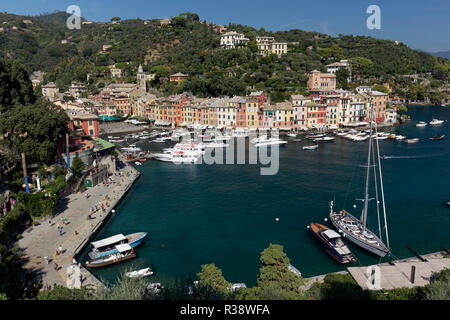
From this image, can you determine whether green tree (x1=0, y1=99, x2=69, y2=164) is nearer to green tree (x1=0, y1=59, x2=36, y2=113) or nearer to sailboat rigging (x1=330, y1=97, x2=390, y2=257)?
green tree (x1=0, y1=59, x2=36, y2=113)

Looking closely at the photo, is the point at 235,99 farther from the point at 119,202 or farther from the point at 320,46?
the point at 320,46

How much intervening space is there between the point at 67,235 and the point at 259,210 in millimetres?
11186

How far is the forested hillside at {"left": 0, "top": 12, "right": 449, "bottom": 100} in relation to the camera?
64.0 metres

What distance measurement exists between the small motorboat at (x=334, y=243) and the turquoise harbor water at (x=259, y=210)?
15.5 inches

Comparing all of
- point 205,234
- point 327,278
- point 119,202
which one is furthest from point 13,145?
point 327,278

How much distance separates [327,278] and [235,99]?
41.4 meters

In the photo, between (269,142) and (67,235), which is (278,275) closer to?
(67,235)

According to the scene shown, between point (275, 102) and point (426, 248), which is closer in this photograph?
point (426, 248)

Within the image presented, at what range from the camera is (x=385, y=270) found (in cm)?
1276

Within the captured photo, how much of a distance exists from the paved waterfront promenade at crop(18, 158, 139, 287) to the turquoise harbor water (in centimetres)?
85

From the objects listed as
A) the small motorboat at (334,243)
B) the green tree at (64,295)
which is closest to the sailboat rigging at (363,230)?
the small motorboat at (334,243)

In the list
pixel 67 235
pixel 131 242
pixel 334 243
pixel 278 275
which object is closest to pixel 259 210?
pixel 334 243

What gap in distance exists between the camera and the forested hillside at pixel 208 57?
210ft

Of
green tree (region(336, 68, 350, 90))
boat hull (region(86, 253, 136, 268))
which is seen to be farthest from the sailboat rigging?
green tree (region(336, 68, 350, 90))
